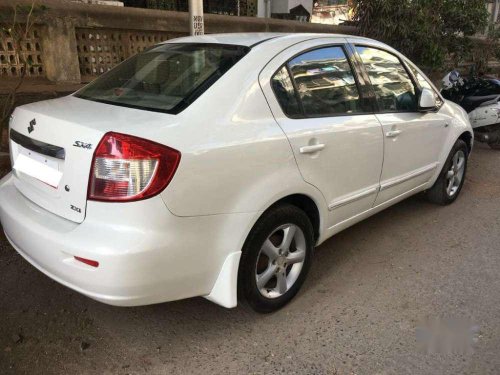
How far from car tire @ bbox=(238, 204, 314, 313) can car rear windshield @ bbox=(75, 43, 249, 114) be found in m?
0.80

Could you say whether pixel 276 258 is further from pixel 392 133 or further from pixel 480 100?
pixel 480 100

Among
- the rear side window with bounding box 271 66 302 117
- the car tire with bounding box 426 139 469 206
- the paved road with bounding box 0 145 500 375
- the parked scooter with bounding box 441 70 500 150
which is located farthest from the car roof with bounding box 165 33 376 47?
the parked scooter with bounding box 441 70 500 150

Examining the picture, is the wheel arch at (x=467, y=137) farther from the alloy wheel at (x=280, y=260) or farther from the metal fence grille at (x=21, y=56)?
the metal fence grille at (x=21, y=56)

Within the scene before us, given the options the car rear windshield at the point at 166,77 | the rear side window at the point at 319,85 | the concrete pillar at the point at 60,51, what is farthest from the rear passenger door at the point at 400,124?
the concrete pillar at the point at 60,51

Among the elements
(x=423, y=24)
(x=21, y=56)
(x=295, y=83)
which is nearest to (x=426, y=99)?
(x=295, y=83)

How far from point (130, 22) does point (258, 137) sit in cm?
350

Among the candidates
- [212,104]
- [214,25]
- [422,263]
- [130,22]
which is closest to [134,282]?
[212,104]

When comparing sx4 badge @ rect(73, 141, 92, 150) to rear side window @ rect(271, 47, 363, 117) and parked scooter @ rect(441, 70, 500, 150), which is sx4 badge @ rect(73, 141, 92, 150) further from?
parked scooter @ rect(441, 70, 500, 150)

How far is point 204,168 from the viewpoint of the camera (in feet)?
7.24

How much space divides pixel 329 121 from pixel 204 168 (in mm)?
1071

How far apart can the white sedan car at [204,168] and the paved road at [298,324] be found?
0.28 metres

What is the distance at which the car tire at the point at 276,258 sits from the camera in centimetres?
256

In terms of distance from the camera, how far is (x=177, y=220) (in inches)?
84.8

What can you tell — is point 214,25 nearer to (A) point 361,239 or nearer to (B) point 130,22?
(B) point 130,22
